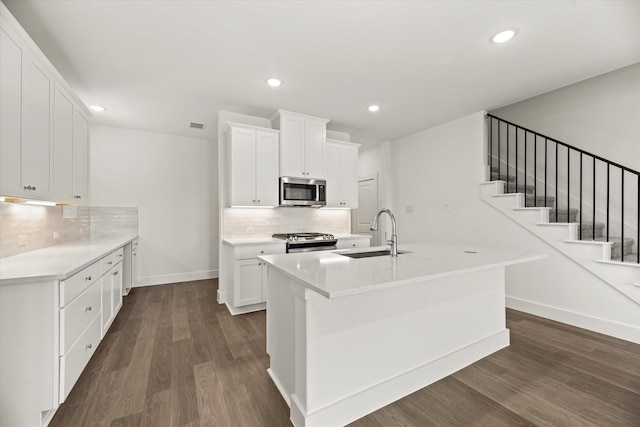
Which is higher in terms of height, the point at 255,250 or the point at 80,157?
the point at 80,157

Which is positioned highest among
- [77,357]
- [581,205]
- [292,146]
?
[292,146]

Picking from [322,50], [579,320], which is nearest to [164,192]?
[322,50]

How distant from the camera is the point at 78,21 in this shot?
2.06 m

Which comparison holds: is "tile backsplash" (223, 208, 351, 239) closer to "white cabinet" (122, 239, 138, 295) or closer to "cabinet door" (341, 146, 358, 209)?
"cabinet door" (341, 146, 358, 209)

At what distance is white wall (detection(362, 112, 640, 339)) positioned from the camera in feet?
9.51

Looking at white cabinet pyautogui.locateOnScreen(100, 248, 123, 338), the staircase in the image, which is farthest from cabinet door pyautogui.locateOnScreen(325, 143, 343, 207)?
white cabinet pyautogui.locateOnScreen(100, 248, 123, 338)

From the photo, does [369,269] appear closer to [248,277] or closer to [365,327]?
[365,327]

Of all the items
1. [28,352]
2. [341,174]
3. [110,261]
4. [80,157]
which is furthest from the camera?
[341,174]

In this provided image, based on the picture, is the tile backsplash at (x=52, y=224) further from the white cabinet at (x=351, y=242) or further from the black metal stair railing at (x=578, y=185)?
the black metal stair railing at (x=578, y=185)

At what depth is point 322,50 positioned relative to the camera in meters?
2.47

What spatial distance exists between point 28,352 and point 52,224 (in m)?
2.05

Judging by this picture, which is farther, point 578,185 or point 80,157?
point 578,185

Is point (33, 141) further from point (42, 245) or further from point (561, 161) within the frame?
point (561, 161)

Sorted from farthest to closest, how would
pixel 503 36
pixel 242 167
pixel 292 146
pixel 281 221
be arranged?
pixel 281 221 < pixel 292 146 < pixel 242 167 < pixel 503 36
